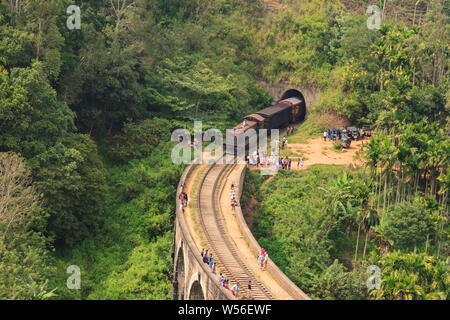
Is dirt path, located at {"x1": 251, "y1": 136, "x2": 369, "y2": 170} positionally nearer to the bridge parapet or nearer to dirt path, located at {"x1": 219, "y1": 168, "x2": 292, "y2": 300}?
dirt path, located at {"x1": 219, "y1": 168, "x2": 292, "y2": 300}

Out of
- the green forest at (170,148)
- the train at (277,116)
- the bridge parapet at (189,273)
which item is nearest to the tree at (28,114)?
the green forest at (170,148)

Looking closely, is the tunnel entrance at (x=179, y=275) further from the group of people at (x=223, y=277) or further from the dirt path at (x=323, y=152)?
the dirt path at (x=323, y=152)

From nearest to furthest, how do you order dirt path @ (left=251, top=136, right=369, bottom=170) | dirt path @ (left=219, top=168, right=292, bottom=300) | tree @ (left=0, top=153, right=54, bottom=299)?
tree @ (left=0, top=153, right=54, bottom=299) < dirt path @ (left=219, top=168, right=292, bottom=300) < dirt path @ (left=251, top=136, right=369, bottom=170)

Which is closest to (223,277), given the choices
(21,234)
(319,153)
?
(21,234)

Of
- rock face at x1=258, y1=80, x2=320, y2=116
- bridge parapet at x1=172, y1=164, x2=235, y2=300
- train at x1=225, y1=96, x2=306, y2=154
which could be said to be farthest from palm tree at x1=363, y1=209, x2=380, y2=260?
rock face at x1=258, y1=80, x2=320, y2=116

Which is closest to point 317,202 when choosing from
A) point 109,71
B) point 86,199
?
point 86,199
